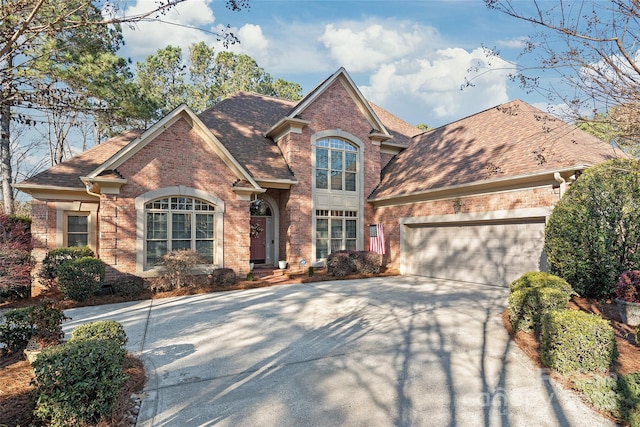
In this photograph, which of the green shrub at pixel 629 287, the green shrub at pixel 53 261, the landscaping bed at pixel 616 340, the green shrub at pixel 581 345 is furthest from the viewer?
the green shrub at pixel 53 261

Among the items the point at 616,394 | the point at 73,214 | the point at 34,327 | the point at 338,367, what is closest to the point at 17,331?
the point at 34,327

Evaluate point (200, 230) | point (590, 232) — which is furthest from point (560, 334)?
point (200, 230)

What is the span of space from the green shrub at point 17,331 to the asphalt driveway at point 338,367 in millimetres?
1435

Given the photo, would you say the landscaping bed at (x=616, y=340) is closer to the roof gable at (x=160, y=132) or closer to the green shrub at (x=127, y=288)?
the roof gable at (x=160, y=132)

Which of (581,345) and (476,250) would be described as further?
(476,250)

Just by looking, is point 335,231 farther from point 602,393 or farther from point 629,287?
point 602,393

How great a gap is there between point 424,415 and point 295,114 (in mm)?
12610

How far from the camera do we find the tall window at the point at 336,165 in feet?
50.4

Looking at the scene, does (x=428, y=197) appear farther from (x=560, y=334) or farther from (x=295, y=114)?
(x=560, y=334)

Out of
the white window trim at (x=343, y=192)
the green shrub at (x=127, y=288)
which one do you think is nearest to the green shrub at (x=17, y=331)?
the green shrub at (x=127, y=288)

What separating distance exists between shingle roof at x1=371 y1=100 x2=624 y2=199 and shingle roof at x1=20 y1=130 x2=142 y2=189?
11.0m

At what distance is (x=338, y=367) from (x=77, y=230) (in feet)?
39.3

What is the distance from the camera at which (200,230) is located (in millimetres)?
12039

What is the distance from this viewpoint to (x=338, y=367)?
490cm
